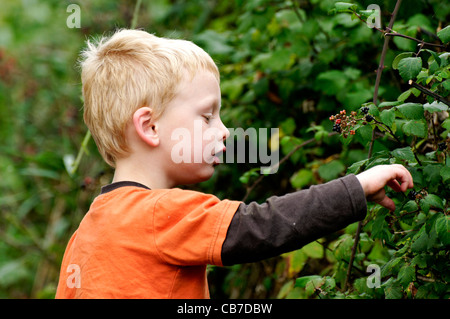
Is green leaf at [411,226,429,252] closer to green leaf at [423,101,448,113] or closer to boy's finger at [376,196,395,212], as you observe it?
boy's finger at [376,196,395,212]

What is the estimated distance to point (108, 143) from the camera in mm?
1487

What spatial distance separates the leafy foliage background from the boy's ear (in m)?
0.49

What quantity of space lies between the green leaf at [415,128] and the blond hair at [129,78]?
0.51m

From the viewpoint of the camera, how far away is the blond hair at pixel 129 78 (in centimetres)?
145

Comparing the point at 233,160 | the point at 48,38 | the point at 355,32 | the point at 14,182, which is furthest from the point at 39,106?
the point at 355,32

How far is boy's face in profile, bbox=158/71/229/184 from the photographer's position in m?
1.42

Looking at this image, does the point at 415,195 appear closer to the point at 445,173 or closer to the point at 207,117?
the point at 445,173

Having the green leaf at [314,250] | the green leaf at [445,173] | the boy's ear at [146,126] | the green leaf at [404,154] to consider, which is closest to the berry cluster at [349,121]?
the green leaf at [404,154]

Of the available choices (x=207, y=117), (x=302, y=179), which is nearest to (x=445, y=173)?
(x=207, y=117)

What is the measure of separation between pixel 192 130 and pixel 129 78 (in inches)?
9.1

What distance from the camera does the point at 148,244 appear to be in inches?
49.4

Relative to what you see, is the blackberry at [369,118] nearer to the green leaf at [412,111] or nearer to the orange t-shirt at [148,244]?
the green leaf at [412,111]

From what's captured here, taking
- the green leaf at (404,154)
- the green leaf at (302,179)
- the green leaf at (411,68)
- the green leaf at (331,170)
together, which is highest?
the green leaf at (411,68)

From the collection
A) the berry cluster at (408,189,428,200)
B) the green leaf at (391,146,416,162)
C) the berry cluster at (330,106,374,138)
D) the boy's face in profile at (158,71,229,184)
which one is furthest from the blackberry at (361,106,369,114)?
the boy's face in profile at (158,71,229,184)
